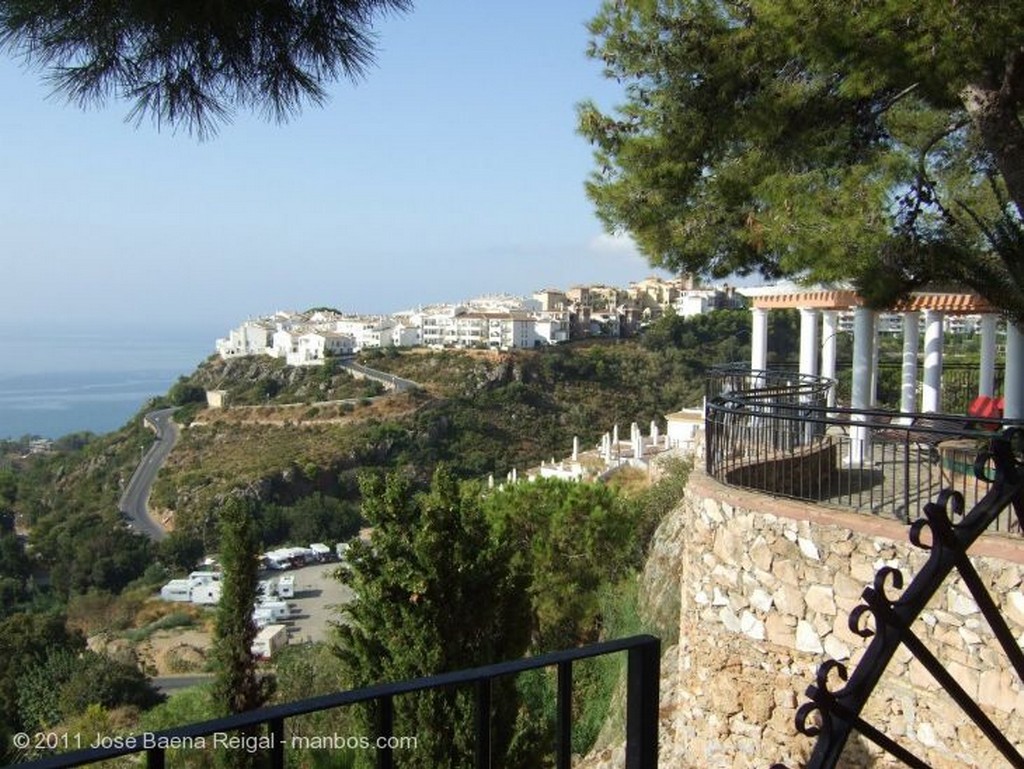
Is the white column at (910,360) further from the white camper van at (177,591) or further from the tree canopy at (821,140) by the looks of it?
the white camper van at (177,591)

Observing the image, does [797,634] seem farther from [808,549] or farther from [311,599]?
[311,599]

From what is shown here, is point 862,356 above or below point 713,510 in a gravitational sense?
above

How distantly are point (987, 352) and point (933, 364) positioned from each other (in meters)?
1.13

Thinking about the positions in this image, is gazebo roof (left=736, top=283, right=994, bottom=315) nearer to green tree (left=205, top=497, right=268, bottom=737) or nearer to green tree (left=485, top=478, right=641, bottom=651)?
green tree (left=485, top=478, right=641, bottom=651)

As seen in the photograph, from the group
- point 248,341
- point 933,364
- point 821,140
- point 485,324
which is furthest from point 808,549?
point 248,341

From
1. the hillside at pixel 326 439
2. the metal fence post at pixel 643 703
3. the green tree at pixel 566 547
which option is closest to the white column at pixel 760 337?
the green tree at pixel 566 547

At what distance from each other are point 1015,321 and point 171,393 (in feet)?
268

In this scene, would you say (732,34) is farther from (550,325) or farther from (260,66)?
(550,325)

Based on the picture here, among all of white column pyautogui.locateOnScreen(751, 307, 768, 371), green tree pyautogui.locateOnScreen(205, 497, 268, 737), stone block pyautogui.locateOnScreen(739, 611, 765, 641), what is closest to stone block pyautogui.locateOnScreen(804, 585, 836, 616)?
stone block pyautogui.locateOnScreen(739, 611, 765, 641)

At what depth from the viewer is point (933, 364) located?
34.4 ft

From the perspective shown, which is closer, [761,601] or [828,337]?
[761,601]

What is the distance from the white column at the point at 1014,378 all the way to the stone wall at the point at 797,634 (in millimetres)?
3841

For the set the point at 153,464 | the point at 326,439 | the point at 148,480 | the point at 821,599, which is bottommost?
the point at 148,480

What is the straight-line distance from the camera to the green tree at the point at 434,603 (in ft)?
28.6
